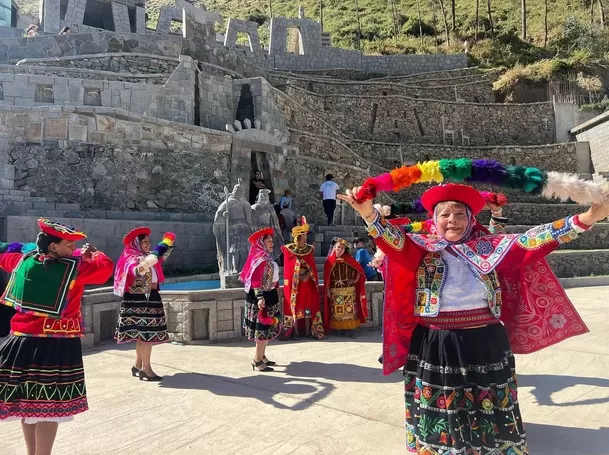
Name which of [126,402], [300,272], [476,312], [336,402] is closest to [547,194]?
[476,312]

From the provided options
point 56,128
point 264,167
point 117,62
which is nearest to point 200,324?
point 56,128

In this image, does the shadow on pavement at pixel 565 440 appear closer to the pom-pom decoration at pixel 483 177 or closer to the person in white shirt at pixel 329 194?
the pom-pom decoration at pixel 483 177

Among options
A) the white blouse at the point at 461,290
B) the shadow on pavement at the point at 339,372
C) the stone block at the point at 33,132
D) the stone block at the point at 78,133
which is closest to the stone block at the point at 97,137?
the stone block at the point at 78,133

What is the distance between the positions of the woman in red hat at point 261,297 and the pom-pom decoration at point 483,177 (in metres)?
3.29

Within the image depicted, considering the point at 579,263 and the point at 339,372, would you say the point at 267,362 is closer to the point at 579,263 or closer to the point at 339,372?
the point at 339,372

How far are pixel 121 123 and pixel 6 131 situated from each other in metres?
2.57

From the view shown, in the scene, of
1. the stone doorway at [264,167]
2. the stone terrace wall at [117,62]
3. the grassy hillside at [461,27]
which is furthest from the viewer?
the grassy hillside at [461,27]

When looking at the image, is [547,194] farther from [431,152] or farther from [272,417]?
[431,152]

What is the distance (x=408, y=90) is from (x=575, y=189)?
1125 inches

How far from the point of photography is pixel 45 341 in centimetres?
305

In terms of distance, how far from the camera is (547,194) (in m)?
2.82

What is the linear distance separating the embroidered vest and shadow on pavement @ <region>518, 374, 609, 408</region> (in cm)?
220

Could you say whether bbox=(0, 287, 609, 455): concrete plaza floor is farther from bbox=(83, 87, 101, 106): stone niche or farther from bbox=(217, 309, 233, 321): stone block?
bbox=(83, 87, 101, 106): stone niche

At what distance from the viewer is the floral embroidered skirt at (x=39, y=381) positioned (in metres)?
2.92
